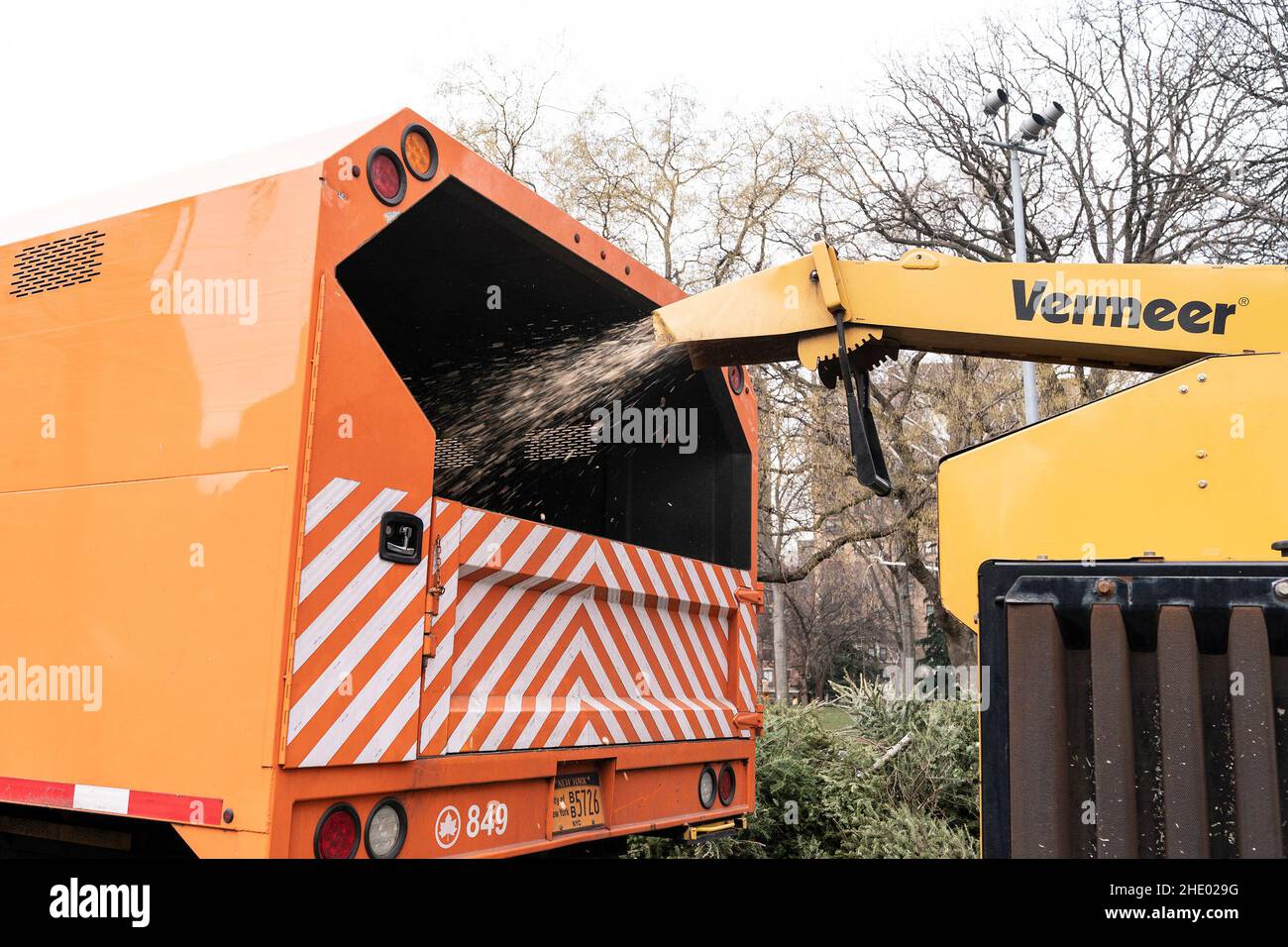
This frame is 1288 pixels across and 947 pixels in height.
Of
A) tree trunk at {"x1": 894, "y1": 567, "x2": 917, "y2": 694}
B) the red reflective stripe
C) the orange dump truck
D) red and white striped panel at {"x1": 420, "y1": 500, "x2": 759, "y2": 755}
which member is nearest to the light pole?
red and white striped panel at {"x1": 420, "y1": 500, "x2": 759, "y2": 755}

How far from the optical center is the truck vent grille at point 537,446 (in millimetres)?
4598

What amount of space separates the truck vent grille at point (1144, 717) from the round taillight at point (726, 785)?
7.81ft

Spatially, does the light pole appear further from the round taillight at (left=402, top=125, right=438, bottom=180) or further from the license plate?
the round taillight at (left=402, top=125, right=438, bottom=180)

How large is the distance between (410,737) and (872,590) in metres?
42.5

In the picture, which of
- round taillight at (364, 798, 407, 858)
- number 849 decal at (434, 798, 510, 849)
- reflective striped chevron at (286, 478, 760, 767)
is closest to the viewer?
reflective striped chevron at (286, 478, 760, 767)

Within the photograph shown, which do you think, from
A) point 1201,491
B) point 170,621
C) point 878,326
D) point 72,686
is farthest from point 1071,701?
point 72,686

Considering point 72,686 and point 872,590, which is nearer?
point 72,686

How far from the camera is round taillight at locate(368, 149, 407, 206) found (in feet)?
9.43

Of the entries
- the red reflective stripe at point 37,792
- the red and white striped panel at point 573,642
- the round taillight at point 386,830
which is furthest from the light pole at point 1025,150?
the red reflective stripe at point 37,792

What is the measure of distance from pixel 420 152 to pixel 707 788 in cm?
263

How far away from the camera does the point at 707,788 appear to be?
4.28 m

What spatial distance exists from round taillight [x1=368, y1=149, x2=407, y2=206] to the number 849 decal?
5.54 ft
